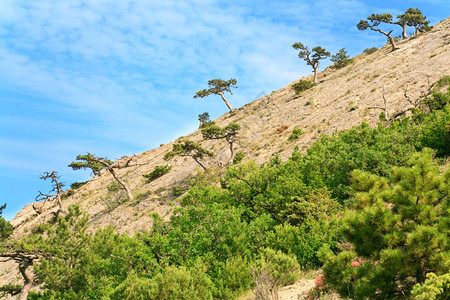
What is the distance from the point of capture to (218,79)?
6856 centimetres

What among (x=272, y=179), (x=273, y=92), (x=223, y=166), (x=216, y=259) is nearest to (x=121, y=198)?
(x=223, y=166)

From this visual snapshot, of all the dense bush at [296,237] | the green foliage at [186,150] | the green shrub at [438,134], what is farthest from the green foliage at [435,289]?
the green foliage at [186,150]

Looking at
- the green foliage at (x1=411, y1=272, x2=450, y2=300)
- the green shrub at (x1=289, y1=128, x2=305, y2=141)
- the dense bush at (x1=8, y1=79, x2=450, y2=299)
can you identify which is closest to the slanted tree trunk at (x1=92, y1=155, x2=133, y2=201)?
the green shrub at (x1=289, y1=128, x2=305, y2=141)

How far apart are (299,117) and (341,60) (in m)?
30.0

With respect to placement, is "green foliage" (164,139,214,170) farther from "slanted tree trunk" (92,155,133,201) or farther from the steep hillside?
"slanted tree trunk" (92,155,133,201)

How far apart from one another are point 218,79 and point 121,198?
105 ft

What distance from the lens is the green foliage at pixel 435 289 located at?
7.14m

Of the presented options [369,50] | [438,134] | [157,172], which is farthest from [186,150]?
[369,50]

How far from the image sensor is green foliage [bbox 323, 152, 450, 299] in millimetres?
8586

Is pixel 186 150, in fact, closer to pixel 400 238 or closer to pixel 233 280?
pixel 233 280

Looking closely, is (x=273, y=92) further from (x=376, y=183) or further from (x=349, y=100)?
(x=376, y=183)

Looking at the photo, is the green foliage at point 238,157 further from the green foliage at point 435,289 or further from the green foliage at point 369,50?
the green foliage at point 369,50

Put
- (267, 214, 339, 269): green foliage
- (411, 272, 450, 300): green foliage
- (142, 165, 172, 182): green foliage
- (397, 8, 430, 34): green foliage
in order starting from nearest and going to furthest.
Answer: (411, 272, 450, 300): green foliage, (267, 214, 339, 269): green foliage, (142, 165, 172, 182): green foliage, (397, 8, 430, 34): green foliage

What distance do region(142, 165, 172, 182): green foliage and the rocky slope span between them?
1.06m
